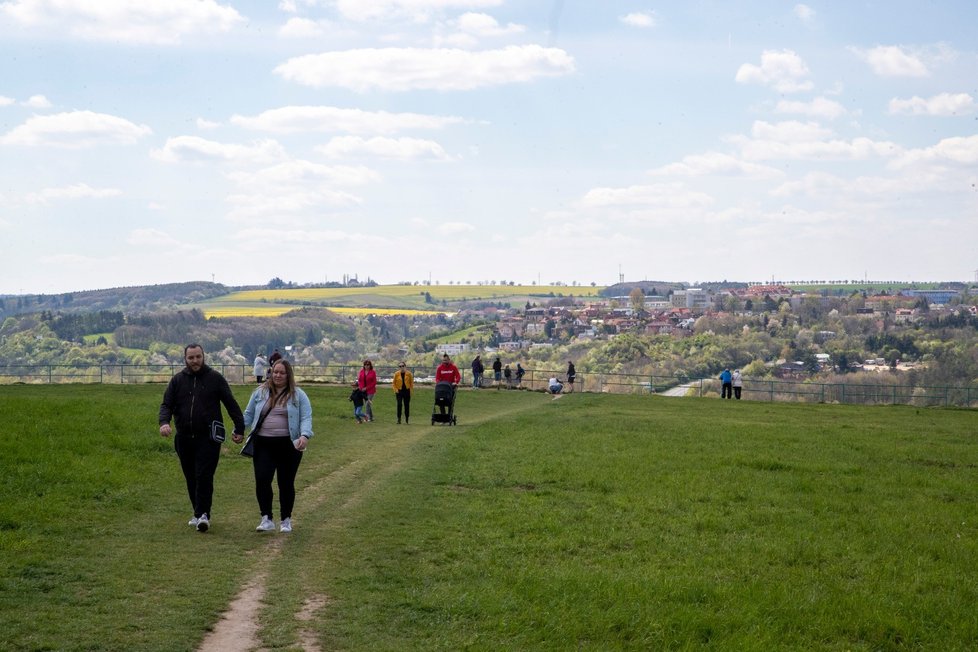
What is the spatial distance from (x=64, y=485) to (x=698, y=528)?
7781mm

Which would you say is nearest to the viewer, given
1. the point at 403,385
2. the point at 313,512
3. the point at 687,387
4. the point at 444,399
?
the point at 313,512

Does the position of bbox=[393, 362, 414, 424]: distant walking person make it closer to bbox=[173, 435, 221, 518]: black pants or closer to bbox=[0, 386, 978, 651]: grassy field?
bbox=[0, 386, 978, 651]: grassy field

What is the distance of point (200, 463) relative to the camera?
37.9 feet

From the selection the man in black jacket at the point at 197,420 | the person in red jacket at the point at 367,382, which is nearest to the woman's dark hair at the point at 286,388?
the man in black jacket at the point at 197,420

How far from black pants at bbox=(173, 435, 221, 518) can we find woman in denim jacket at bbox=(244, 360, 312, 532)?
0.48 m

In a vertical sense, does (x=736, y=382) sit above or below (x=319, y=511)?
below

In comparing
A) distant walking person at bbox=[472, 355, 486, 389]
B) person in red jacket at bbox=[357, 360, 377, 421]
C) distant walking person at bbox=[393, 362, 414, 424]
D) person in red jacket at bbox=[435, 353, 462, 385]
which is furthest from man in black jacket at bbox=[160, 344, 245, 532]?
distant walking person at bbox=[472, 355, 486, 389]

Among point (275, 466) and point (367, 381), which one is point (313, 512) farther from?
point (367, 381)

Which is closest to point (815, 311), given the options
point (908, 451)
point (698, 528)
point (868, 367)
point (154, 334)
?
point (868, 367)

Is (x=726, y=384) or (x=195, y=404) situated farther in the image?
(x=726, y=384)

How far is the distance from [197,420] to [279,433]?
2.89ft

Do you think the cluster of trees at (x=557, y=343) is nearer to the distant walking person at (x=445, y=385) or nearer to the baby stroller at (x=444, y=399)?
the distant walking person at (x=445, y=385)

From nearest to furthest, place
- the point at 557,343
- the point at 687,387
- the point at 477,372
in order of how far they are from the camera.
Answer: the point at 477,372, the point at 687,387, the point at 557,343

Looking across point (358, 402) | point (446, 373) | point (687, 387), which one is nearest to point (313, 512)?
point (358, 402)
